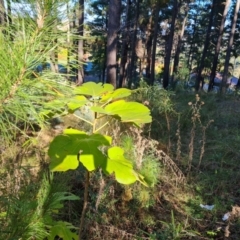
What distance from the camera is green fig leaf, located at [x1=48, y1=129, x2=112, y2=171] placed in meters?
0.73

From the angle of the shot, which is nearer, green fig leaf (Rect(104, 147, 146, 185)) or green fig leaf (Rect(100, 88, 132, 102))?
green fig leaf (Rect(104, 147, 146, 185))

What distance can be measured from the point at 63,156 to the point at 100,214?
162 centimetres

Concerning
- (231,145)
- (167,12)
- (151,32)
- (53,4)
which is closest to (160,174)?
(231,145)

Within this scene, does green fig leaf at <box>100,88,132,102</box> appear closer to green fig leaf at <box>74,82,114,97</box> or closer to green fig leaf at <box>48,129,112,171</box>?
green fig leaf at <box>74,82,114,97</box>

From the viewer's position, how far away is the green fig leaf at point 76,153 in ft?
2.39

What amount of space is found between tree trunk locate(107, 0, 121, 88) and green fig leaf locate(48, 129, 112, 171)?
6.05 meters

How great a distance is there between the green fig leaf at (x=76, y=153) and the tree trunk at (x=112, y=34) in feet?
19.8

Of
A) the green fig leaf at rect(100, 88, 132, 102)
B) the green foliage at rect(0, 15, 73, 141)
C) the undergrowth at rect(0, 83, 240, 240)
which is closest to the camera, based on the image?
the green foliage at rect(0, 15, 73, 141)

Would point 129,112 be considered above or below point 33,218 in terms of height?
above

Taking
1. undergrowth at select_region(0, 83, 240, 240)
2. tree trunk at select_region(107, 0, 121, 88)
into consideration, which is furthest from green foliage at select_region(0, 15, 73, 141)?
tree trunk at select_region(107, 0, 121, 88)

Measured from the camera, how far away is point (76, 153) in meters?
0.74

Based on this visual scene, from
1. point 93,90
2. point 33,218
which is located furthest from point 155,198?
point 93,90

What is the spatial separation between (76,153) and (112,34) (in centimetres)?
621

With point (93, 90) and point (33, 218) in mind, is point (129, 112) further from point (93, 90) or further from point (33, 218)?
point (33, 218)
